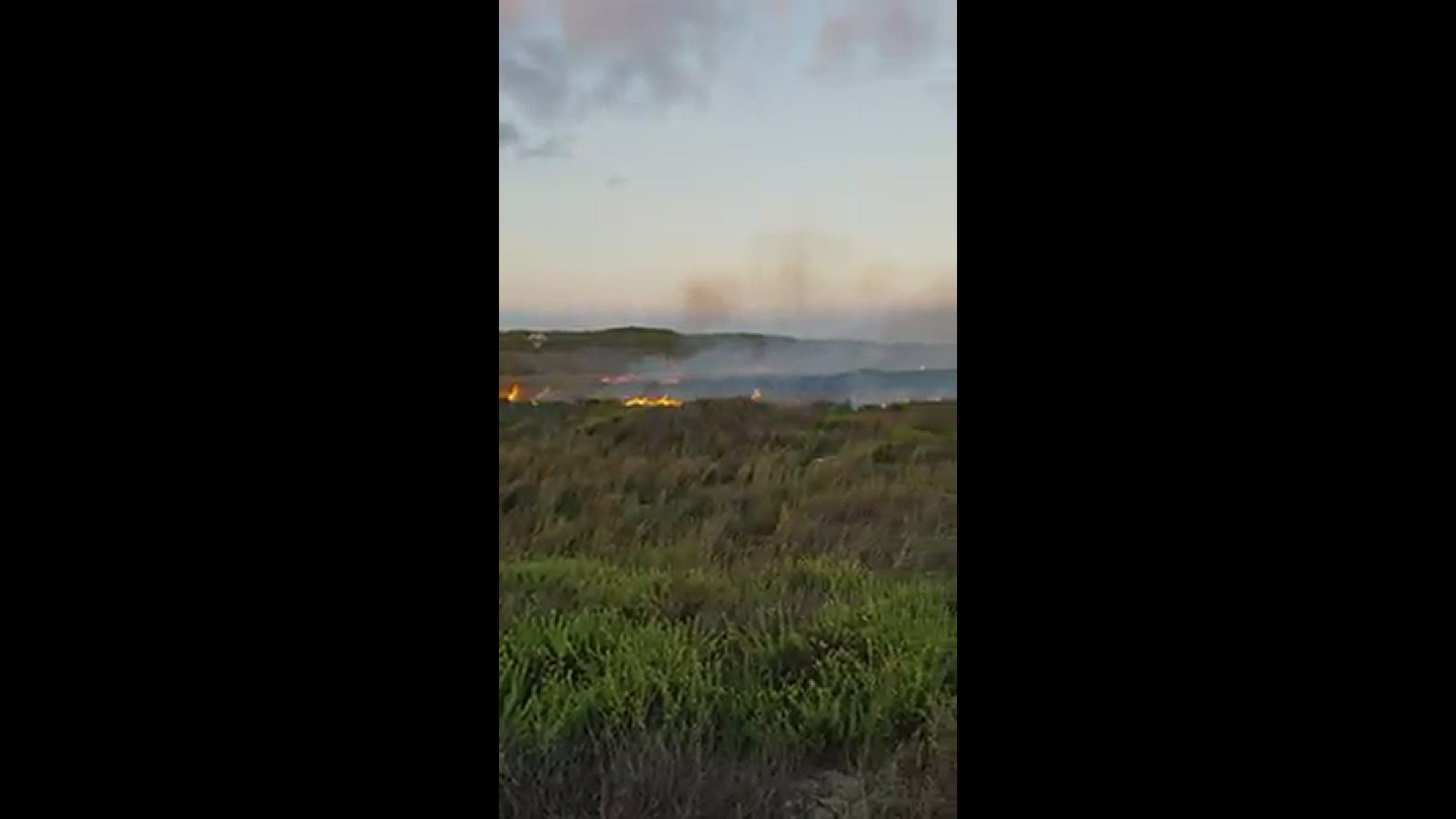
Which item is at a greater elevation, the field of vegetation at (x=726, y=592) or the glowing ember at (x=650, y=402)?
the glowing ember at (x=650, y=402)

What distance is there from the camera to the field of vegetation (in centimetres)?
121

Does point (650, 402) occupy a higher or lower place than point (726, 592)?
higher

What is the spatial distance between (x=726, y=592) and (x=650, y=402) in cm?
22

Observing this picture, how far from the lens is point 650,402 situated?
1246 mm

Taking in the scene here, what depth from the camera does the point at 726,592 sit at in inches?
49.6

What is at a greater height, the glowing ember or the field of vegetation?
the glowing ember

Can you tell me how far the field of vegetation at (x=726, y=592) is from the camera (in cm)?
121

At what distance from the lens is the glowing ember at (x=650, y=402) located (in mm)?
1244
